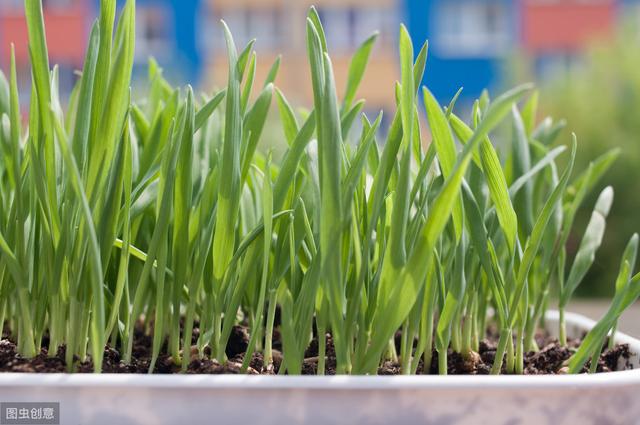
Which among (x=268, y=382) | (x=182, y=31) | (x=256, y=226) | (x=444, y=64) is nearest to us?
(x=268, y=382)

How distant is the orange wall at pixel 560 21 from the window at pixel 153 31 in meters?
4.69

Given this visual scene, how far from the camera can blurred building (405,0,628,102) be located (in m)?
10.2

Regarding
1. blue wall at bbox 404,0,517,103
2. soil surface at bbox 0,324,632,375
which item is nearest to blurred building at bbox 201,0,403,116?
blue wall at bbox 404,0,517,103

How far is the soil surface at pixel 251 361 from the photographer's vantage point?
45 cm

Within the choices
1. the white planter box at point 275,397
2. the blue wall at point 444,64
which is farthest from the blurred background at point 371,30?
the white planter box at point 275,397

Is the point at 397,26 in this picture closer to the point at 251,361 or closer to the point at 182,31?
the point at 182,31

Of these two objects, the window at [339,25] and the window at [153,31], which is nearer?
the window at [153,31]

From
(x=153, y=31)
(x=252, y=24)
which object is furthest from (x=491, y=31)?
(x=153, y=31)

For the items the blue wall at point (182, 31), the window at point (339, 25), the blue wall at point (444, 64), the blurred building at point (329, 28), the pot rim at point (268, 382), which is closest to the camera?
the pot rim at point (268, 382)

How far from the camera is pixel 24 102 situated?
9.55m

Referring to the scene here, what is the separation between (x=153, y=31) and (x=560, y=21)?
5.34m

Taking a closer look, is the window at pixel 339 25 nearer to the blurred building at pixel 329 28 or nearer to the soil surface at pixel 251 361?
the blurred building at pixel 329 28

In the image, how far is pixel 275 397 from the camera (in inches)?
14.6

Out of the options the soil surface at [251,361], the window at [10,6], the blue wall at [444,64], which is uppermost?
the window at [10,6]
